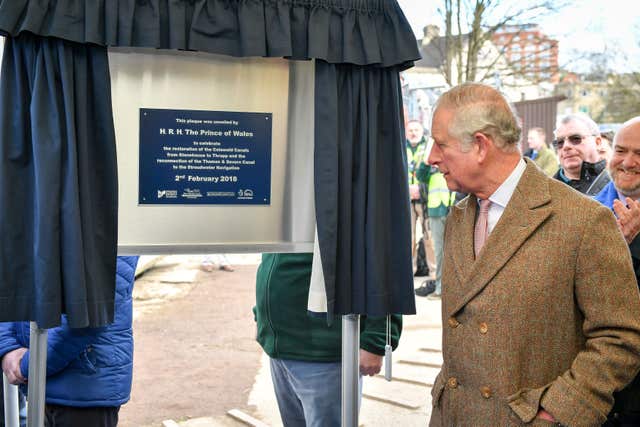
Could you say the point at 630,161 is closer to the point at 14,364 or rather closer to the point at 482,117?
the point at 482,117

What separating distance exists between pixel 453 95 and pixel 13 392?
2.05m

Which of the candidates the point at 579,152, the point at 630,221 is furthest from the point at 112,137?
the point at 579,152

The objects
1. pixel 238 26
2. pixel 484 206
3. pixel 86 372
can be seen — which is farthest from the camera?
pixel 86 372

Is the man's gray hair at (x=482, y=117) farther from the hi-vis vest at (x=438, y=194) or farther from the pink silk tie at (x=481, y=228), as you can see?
the hi-vis vest at (x=438, y=194)

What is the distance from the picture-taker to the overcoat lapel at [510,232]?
1.96 meters

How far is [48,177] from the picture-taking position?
183 centimetres

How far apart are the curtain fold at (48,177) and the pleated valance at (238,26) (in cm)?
7

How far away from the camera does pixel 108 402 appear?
8.30 ft

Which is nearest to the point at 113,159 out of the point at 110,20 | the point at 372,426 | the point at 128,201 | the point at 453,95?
the point at 128,201

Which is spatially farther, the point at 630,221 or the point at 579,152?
the point at 579,152

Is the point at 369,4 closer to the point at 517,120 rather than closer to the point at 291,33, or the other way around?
the point at 291,33

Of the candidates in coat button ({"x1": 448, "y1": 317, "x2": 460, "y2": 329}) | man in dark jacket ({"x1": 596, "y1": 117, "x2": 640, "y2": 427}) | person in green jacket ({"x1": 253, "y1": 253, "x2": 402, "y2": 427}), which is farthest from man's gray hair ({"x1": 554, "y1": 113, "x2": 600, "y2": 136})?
coat button ({"x1": 448, "y1": 317, "x2": 460, "y2": 329})

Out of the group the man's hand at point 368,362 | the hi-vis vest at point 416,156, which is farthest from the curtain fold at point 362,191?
the hi-vis vest at point 416,156

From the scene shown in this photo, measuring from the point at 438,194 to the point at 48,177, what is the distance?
23.3ft
